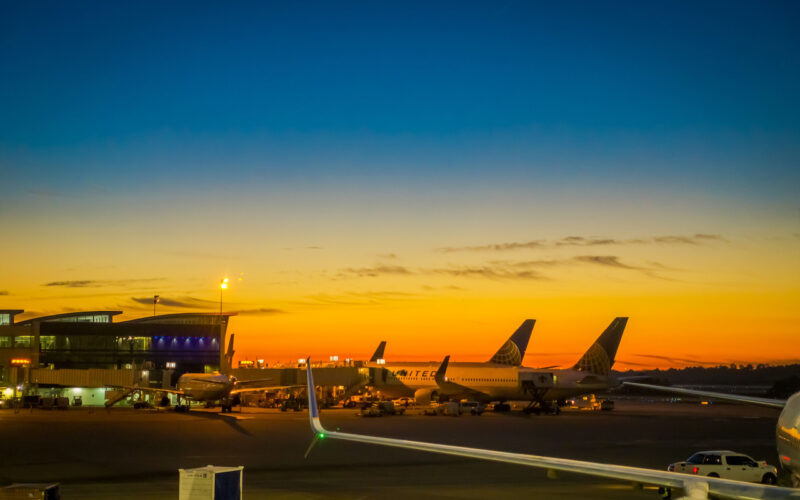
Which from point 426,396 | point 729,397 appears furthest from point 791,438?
point 426,396

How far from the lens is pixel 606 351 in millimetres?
83000

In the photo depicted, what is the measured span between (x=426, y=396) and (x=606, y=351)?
774 inches

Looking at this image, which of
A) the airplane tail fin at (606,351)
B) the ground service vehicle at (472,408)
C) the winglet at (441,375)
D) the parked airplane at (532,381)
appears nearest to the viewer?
the ground service vehicle at (472,408)

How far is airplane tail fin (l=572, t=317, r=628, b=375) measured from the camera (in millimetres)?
82625

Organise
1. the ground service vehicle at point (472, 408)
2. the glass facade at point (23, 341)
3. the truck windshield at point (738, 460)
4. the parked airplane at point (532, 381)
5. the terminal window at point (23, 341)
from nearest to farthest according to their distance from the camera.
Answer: the truck windshield at point (738, 460) < the ground service vehicle at point (472, 408) < the parked airplane at point (532, 381) < the glass facade at point (23, 341) < the terminal window at point (23, 341)

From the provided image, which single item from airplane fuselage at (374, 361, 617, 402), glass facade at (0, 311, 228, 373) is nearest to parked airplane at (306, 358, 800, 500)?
airplane fuselage at (374, 361, 617, 402)

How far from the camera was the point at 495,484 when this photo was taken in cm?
2484

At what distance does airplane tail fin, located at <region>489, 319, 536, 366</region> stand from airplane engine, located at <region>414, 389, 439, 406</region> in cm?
979

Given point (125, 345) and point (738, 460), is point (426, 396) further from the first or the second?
point (738, 460)

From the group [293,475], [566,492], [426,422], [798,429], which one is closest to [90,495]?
[293,475]

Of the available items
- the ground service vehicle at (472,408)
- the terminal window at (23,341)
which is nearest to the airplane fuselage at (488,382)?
the ground service vehicle at (472,408)

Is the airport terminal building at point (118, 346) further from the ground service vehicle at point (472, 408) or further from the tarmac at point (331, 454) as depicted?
the tarmac at point (331, 454)

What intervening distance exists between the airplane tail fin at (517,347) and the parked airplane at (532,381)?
415 centimetres

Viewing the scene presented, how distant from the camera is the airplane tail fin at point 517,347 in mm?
94000
